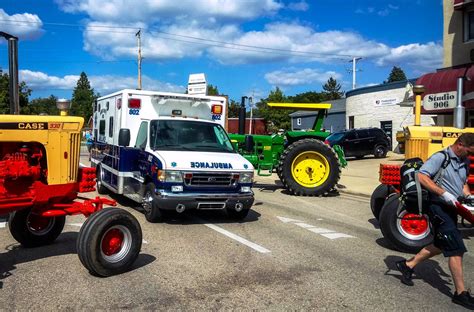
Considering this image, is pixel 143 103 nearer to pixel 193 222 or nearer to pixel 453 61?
pixel 193 222

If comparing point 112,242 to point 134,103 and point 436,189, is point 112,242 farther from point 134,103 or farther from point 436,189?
point 134,103

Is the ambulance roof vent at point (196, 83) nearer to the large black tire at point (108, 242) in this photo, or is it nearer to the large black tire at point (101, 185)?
the large black tire at point (101, 185)

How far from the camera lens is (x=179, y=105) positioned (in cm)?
1061

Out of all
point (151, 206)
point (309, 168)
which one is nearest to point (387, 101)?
point (309, 168)

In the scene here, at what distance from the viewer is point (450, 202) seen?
16.3ft

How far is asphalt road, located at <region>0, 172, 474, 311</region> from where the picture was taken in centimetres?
496

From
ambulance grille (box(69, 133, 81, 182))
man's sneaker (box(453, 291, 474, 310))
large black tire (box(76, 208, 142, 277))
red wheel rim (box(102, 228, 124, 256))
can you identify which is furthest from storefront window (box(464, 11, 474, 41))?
red wheel rim (box(102, 228, 124, 256))

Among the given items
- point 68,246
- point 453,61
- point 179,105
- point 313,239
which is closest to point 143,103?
point 179,105

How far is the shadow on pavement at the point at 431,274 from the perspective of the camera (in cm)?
557

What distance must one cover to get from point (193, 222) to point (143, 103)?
3.00m

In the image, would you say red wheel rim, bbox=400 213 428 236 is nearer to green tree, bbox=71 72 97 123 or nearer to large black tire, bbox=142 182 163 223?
large black tire, bbox=142 182 163 223

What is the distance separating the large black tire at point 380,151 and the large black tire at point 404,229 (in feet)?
68.1

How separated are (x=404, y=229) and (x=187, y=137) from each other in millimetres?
4457

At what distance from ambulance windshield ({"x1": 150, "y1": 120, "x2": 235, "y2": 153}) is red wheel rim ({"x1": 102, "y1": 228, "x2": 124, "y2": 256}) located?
11.2 feet
